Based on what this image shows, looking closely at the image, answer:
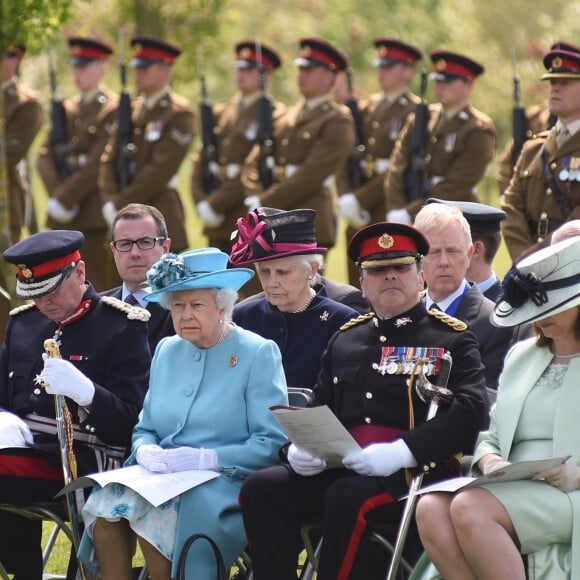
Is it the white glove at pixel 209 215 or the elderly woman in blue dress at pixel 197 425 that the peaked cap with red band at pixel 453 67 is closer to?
the white glove at pixel 209 215

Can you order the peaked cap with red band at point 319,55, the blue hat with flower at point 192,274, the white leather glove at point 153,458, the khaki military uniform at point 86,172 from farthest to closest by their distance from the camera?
the khaki military uniform at point 86,172 < the peaked cap with red band at point 319,55 < the blue hat with flower at point 192,274 < the white leather glove at point 153,458

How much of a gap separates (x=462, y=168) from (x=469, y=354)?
563 centimetres

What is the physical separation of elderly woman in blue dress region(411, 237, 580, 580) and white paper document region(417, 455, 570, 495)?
22mm

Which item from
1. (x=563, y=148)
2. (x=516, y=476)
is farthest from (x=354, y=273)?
(x=516, y=476)

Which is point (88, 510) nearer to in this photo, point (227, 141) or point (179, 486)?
point (179, 486)

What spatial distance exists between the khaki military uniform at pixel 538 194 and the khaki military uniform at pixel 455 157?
5.36 feet

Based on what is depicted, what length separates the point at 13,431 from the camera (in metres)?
5.69

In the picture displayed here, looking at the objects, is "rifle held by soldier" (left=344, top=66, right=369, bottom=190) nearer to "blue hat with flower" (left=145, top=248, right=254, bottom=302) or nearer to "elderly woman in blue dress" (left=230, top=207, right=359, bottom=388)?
"elderly woman in blue dress" (left=230, top=207, right=359, bottom=388)

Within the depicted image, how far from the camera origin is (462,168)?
10.6 metres

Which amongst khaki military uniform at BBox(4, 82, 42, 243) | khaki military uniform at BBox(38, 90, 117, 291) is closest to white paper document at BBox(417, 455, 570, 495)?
khaki military uniform at BBox(38, 90, 117, 291)

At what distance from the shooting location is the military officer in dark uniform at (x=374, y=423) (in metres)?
4.95

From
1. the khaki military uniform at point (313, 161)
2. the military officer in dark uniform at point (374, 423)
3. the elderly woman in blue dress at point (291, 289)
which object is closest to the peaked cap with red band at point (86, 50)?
the khaki military uniform at point (313, 161)

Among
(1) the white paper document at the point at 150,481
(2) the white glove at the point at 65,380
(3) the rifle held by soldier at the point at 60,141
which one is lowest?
(1) the white paper document at the point at 150,481

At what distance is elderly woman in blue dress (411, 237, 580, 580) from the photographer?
4566 mm
